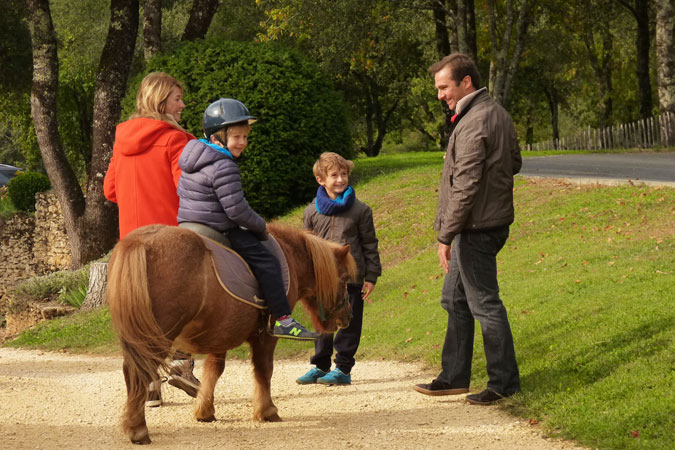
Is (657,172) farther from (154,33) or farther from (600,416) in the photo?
(600,416)

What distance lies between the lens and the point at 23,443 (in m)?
5.94

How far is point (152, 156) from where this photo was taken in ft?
21.9

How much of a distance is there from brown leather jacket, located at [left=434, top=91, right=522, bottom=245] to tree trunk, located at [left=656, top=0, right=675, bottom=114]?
2408 cm

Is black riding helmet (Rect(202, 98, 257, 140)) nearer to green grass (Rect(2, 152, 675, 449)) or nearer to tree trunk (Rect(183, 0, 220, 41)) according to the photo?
green grass (Rect(2, 152, 675, 449))

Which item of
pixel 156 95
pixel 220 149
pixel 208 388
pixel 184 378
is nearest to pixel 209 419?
pixel 208 388

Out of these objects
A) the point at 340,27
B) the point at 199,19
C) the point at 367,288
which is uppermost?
the point at 340,27

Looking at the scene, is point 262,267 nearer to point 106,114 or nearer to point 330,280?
point 330,280

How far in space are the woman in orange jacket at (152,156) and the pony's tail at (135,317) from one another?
1.20 metres

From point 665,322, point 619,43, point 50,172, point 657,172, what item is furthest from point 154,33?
point 619,43

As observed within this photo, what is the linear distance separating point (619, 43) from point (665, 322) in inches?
1646

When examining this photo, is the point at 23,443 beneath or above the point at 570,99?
beneath

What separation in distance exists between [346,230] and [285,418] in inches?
72.3

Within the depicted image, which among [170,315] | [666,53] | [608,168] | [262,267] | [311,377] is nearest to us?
[170,315]

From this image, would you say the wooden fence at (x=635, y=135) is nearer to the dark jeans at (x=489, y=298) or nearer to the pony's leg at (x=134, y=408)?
the dark jeans at (x=489, y=298)
